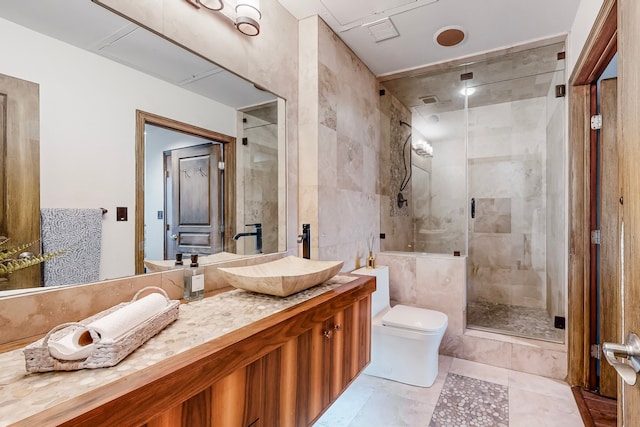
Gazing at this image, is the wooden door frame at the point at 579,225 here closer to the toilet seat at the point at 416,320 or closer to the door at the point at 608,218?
the door at the point at 608,218

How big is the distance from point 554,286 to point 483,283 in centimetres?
74

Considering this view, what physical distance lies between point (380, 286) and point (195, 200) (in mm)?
1709

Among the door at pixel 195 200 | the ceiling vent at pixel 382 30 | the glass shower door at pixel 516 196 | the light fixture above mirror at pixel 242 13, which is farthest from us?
the glass shower door at pixel 516 196

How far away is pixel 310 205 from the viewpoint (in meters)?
2.21

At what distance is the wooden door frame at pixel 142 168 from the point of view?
1280 millimetres

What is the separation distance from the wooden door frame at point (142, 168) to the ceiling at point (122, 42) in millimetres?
186

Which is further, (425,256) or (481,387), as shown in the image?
(425,256)

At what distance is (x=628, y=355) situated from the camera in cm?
62

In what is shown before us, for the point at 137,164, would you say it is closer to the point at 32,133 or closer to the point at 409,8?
the point at 32,133

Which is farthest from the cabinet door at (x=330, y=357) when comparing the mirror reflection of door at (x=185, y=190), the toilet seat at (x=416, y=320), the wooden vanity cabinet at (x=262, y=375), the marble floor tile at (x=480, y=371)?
the marble floor tile at (x=480, y=371)

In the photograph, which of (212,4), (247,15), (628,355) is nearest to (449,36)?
(247,15)

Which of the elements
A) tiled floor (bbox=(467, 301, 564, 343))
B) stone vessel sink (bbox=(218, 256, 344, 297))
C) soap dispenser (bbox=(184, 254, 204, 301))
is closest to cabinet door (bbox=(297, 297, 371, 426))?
stone vessel sink (bbox=(218, 256, 344, 297))

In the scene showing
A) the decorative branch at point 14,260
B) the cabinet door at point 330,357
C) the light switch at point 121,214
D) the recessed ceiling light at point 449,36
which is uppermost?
the recessed ceiling light at point 449,36

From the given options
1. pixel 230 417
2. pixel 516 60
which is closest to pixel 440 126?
pixel 516 60
